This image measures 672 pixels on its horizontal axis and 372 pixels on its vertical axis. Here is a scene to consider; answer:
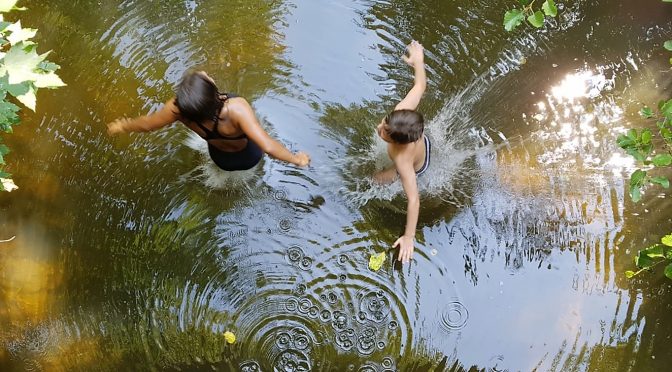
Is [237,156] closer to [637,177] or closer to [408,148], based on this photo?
[408,148]

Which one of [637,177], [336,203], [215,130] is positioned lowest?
[336,203]

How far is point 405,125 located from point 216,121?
115 cm

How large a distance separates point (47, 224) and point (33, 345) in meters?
0.88

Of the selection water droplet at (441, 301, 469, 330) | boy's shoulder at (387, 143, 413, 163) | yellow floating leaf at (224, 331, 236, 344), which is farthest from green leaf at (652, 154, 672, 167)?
yellow floating leaf at (224, 331, 236, 344)

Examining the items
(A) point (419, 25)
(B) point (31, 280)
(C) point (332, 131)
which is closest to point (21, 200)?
(B) point (31, 280)

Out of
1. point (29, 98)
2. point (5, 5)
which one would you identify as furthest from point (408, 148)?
point (5, 5)

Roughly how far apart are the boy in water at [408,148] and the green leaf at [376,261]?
0.50 feet

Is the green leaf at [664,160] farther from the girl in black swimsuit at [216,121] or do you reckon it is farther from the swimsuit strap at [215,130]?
the swimsuit strap at [215,130]

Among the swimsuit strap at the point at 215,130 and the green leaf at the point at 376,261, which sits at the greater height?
the swimsuit strap at the point at 215,130

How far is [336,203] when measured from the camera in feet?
14.5

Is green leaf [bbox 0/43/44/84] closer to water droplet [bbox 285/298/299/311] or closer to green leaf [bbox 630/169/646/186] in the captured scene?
water droplet [bbox 285/298/299/311]

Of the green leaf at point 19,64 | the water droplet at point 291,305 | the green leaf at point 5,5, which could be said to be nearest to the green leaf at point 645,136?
the water droplet at point 291,305

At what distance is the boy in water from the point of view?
3.51 meters

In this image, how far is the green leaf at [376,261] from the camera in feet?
13.9
